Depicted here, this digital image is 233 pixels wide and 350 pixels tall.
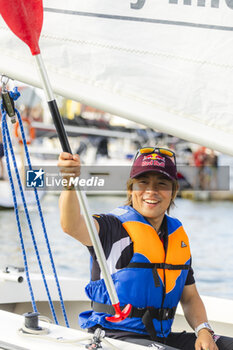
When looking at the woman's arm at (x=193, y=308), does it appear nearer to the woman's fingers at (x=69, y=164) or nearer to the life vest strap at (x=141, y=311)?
the life vest strap at (x=141, y=311)

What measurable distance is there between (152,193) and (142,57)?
0.39m

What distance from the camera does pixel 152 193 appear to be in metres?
1.82

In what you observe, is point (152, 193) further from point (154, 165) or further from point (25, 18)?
point (25, 18)

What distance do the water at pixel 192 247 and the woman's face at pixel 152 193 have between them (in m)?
4.12

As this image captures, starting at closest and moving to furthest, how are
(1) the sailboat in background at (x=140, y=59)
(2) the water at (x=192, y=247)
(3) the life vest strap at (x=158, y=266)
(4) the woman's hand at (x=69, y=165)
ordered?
(4) the woman's hand at (x=69, y=165)
(1) the sailboat in background at (x=140, y=59)
(3) the life vest strap at (x=158, y=266)
(2) the water at (x=192, y=247)

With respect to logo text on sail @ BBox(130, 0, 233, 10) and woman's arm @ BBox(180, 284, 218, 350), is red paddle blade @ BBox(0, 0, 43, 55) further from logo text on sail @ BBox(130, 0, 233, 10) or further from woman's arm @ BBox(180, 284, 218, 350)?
woman's arm @ BBox(180, 284, 218, 350)

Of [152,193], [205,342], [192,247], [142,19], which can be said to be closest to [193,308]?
[205,342]

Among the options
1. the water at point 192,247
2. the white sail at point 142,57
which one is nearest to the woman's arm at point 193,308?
the white sail at point 142,57

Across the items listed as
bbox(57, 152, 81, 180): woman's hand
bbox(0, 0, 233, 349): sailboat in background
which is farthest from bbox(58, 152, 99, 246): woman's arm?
bbox(0, 0, 233, 349): sailboat in background

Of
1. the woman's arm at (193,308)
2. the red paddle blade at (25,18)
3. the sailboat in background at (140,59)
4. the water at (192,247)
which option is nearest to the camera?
the red paddle blade at (25,18)

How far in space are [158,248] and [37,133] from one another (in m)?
19.7

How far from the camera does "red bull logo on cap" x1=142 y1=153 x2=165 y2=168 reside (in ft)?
5.98

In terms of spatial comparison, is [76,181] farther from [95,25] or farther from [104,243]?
[95,25]

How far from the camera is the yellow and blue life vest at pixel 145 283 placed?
1724 mm
